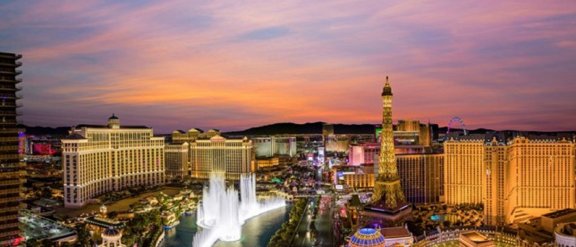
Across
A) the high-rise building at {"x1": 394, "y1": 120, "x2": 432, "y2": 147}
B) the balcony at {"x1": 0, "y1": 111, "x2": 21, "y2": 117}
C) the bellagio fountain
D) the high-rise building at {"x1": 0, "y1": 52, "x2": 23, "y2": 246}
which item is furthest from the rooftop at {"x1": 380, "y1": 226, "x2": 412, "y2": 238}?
the high-rise building at {"x1": 394, "y1": 120, "x2": 432, "y2": 147}

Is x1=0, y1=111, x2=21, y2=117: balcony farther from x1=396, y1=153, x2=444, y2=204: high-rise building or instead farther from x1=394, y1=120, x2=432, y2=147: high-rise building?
x1=394, y1=120, x2=432, y2=147: high-rise building

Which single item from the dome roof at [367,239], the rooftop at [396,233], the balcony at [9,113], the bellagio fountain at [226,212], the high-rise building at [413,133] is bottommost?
the bellagio fountain at [226,212]

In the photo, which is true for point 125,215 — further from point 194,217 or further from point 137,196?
point 137,196

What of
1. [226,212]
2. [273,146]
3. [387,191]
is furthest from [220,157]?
[273,146]

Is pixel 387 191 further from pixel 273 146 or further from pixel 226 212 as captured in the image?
pixel 273 146

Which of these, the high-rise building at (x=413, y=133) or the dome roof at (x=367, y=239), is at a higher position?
the high-rise building at (x=413, y=133)

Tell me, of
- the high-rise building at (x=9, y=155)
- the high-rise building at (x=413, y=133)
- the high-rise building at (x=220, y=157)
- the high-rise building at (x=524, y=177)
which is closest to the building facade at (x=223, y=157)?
the high-rise building at (x=220, y=157)

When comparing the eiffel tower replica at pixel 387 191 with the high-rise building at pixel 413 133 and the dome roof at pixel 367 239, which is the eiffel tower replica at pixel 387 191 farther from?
the high-rise building at pixel 413 133
